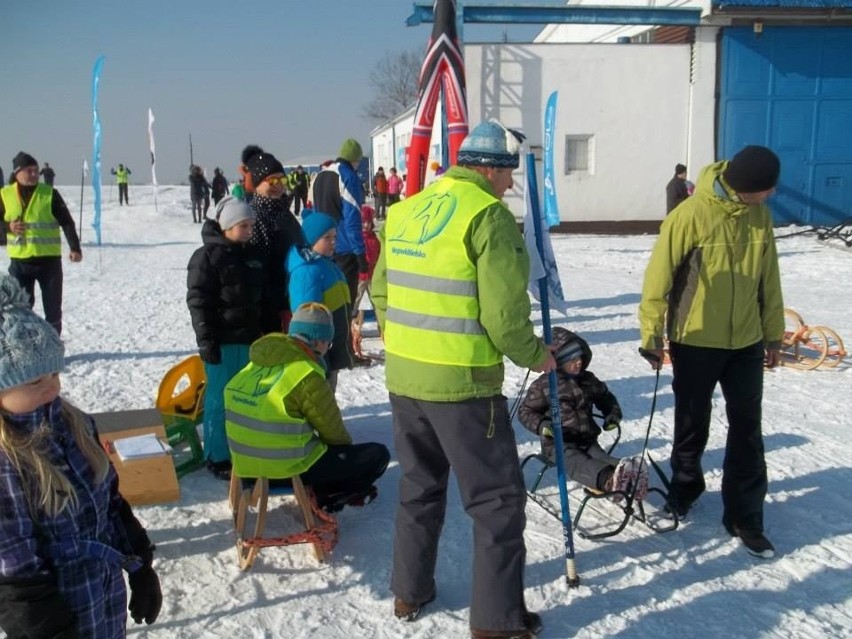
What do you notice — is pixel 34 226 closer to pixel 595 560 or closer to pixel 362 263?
pixel 362 263

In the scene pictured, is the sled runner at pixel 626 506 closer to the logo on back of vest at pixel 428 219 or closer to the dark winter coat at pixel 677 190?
the logo on back of vest at pixel 428 219

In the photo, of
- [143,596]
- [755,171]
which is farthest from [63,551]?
[755,171]

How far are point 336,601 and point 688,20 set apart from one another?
18.3 meters

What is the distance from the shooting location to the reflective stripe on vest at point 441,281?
8.79 ft

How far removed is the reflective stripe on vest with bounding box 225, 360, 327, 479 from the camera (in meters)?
3.49

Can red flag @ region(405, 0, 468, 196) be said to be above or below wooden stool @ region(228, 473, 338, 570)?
above

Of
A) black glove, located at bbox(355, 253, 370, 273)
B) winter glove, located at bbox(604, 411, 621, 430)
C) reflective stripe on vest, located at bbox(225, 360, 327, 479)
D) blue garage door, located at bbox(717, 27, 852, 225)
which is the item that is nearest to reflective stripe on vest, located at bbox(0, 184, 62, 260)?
black glove, located at bbox(355, 253, 370, 273)

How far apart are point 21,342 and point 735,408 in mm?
3094

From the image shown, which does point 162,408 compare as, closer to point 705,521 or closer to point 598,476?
point 598,476

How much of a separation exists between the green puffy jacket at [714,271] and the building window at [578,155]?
16.4 m

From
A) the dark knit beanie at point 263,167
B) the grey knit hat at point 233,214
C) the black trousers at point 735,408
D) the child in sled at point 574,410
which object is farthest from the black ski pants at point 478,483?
the dark knit beanie at point 263,167

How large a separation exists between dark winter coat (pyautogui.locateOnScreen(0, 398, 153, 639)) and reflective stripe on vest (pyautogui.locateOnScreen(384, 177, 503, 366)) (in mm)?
1128

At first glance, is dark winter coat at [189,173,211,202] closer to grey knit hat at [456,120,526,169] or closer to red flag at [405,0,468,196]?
red flag at [405,0,468,196]

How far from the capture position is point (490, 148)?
110 inches
